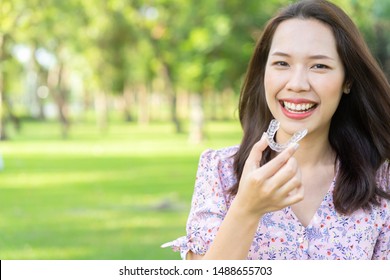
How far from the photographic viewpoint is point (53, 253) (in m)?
8.96

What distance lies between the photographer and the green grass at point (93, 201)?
A: 9.41 m

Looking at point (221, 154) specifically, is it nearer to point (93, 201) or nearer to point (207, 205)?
point (207, 205)

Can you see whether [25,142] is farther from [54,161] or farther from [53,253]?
[53,253]

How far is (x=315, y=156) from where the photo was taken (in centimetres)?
236

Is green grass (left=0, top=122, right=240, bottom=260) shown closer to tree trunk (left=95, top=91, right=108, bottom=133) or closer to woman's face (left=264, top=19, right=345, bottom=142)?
woman's face (left=264, top=19, right=345, bottom=142)

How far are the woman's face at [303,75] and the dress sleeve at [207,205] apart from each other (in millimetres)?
248

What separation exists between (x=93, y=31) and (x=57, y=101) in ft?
12.9

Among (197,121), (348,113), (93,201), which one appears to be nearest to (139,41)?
(197,121)

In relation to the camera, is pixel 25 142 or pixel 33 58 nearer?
pixel 25 142

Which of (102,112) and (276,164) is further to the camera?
(102,112)

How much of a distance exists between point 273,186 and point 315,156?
615 millimetres

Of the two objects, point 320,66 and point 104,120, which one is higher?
point 320,66
